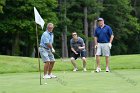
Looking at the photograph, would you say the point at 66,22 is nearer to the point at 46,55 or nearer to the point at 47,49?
the point at 47,49


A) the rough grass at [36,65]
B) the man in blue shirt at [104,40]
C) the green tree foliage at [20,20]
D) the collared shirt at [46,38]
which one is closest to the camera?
the collared shirt at [46,38]

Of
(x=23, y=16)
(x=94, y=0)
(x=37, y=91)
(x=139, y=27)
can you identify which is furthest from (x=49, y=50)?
(x=139, y=27)

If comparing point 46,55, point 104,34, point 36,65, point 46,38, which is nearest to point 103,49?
point 104,34

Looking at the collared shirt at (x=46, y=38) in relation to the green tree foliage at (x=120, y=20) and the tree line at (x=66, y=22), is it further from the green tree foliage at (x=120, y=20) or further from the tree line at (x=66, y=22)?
the green tree foliage at (x=120, y=20)

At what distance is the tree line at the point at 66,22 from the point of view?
5494cm

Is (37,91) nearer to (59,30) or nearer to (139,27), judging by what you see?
(59,30)

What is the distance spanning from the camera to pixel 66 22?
6206 cm

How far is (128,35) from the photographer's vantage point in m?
74.2

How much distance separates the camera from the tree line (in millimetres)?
54938

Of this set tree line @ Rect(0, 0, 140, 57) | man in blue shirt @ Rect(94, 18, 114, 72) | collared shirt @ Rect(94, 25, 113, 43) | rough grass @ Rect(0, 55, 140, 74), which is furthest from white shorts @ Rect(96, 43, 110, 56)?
tree line @ Rect(0, 0, 140, 57)

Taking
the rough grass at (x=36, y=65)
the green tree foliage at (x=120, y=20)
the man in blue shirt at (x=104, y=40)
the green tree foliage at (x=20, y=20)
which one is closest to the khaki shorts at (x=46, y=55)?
the man in blue shirt at (x=104, y=40)

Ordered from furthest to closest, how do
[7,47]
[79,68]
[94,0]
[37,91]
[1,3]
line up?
[94,0]
[7,47]
[1,3]
[79,68]
[37,91]

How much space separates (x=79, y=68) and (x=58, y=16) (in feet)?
139

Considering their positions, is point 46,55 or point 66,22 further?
point 66,22
